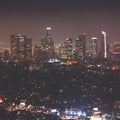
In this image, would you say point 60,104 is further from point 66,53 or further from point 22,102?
point 66,53

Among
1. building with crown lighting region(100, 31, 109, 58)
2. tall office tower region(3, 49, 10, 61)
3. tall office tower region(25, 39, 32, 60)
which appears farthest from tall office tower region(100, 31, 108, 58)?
tall office tower region(3, 49, 10, 61)

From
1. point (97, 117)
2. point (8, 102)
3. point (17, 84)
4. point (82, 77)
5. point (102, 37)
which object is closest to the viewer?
point (97, 117)

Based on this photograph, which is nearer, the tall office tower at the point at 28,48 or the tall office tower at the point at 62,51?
the tall office tower at the point at 28,48

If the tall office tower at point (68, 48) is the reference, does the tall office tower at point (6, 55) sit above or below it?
below

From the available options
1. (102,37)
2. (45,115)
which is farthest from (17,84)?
(102,37)

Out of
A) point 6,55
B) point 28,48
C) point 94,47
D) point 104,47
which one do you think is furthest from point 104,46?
point 6,55

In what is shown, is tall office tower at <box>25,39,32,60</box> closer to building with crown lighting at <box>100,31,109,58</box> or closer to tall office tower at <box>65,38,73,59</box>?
tall office tower at <box>65,38,73,59</box>

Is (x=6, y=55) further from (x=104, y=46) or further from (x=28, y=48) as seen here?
(x=104, y=46)

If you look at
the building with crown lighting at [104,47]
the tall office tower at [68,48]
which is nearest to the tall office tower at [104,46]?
the building with crown lighting at [104,47]

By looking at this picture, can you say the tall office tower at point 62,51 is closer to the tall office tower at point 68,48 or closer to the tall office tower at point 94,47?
the tall office tower at point 68,48
